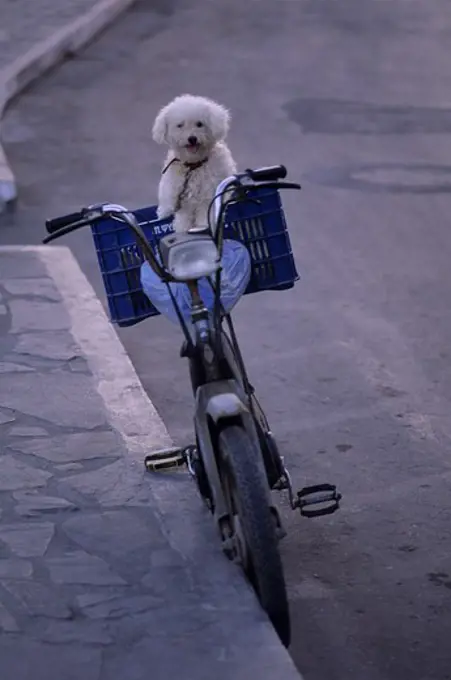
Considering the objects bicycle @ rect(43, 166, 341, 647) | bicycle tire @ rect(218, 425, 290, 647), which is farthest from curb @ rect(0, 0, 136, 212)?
bicycle tire @ rect(218, 425, 290, 647)

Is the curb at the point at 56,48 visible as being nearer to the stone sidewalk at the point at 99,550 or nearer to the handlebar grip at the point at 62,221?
the stone sidewalk at the point at 99,550

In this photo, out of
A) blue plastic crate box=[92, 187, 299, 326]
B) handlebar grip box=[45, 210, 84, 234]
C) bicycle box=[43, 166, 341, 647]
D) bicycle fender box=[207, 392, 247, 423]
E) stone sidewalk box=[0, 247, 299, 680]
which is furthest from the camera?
blue plastic crate box=[92, 187, 299, 326]

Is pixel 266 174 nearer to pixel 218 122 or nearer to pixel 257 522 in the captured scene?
pixel 218 122

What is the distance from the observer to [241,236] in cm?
462

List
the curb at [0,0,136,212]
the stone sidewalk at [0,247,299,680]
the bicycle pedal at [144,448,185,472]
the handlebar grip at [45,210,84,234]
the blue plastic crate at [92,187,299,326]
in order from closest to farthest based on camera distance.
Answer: the stone sidewalk at [0,247,299,680] → the handlebar grip at [45,210,84,234] → the blue plastic crate at [92,187,299,326] → the bicycle pedal at [144,448,185,472] → the curb at [0,0,136,212]

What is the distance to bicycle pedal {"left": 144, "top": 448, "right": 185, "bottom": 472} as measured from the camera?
5059mm

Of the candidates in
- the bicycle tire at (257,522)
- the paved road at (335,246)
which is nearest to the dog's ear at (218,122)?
the bicycle tire at (257,522)

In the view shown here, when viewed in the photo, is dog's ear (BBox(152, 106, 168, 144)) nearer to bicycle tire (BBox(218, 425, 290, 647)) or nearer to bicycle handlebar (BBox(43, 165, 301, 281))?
bicycle handlebar (BBox(43, 165, 301, 281))

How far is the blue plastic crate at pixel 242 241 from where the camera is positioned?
4617mm

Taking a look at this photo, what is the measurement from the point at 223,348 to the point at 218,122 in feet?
3.11

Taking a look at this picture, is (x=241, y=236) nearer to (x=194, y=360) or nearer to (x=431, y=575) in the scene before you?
(x=194, y=360)

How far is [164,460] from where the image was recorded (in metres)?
5.09

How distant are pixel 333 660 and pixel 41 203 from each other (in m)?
6.57

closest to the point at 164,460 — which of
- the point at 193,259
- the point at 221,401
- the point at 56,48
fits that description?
the point at 221,401
